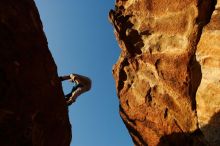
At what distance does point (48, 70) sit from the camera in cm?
1335

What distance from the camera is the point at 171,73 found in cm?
1916

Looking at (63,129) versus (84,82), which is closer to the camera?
(63,129)

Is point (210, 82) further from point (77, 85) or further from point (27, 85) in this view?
point (27, 85)

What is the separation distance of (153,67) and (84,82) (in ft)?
13.0

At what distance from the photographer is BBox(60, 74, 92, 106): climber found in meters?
18.3

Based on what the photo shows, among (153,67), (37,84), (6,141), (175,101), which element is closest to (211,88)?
(175,101)

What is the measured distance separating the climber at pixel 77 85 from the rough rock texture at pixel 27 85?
4158 millimetres

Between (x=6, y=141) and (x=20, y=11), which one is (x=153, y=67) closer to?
(x=20, y=11)

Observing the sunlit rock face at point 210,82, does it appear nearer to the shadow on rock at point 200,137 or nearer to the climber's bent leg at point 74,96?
the shadow on rock at point 200,137

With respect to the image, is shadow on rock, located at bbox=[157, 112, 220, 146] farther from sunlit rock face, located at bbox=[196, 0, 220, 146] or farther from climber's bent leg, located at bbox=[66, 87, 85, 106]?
climber's bent leg, located at bbox=[66, 87, 85, 106]

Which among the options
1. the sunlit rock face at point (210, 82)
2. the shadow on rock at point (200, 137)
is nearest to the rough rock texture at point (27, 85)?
the shadow on rock at point (200, 137)

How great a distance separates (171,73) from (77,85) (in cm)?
488

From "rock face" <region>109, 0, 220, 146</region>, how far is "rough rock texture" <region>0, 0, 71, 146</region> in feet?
22.7

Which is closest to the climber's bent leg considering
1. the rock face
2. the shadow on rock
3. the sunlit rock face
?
the rock face
